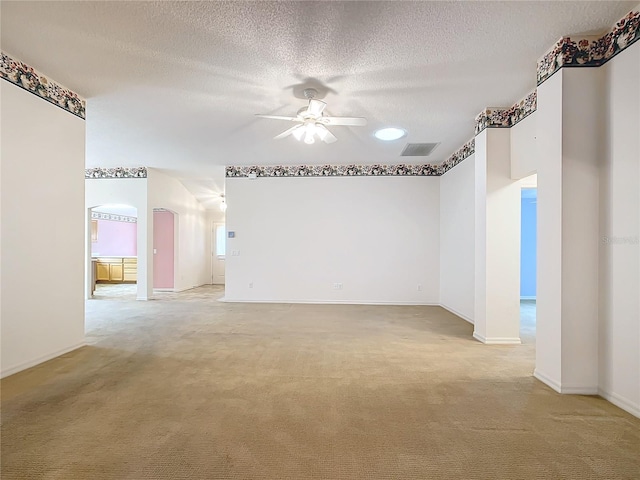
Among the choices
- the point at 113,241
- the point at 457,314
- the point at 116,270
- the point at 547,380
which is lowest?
the point at 457,314

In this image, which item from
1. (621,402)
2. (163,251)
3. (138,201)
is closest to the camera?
(621,402)

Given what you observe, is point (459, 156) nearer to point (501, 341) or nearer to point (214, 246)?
point (501, 341)

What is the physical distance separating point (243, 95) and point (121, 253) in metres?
9.71

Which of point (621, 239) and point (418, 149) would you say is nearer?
point (621, 239)

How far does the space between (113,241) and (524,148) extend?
471 inches

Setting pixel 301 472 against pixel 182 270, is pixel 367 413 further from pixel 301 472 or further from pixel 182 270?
pixel 182 270

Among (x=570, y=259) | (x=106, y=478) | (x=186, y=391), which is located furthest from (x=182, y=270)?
(x=570, y=259)

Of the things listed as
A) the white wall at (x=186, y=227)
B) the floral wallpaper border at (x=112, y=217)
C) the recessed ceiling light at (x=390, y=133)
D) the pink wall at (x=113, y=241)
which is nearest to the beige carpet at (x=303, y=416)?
the recessed ceiling light at (x=390, y=133)

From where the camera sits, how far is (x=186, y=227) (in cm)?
888

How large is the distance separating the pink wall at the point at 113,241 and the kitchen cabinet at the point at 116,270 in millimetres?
534

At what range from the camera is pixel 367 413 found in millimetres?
2227

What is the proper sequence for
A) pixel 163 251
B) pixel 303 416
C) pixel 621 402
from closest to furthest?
pixel 303 416 < pixel 621 402 < pixel 163 251

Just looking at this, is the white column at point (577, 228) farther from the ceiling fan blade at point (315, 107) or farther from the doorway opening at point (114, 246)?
the doorway opening at point (114, 246)

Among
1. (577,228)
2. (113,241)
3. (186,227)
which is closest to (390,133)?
(577,228)
